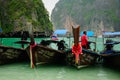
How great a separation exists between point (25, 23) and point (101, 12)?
136 m

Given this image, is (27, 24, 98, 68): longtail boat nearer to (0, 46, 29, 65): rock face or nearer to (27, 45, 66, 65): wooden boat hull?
(27, 45, 66, 65): wooden boat hull

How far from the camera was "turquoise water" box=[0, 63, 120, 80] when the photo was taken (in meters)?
13.2

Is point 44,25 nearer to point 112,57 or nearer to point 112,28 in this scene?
point 112,57

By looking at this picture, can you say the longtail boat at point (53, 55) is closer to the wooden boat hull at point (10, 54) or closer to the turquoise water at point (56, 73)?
the turquoise water at point (56, 73)

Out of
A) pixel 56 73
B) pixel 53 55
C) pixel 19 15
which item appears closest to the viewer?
pixel 56 73

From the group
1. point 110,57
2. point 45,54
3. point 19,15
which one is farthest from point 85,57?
point 19,15

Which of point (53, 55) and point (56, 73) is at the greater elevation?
point (53, 55)

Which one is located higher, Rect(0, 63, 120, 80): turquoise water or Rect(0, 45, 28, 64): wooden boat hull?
Rect(0, 45, 28, 64): wooden boat hull

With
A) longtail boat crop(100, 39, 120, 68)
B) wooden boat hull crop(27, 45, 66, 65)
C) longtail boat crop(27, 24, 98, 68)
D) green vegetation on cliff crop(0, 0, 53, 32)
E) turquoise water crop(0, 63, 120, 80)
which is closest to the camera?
turquoise water crop(0, 63, 120, 80)

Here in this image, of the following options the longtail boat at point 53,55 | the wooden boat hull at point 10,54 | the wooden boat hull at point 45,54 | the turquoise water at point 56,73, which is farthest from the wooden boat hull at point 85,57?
the wooden boat hull at point 10,54

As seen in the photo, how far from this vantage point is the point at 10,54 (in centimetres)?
1680

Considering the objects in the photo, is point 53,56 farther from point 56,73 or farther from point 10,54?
point 10,54

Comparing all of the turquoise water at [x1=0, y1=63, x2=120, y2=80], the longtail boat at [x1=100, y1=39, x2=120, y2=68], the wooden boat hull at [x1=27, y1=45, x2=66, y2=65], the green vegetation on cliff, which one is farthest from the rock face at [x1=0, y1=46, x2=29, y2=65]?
the green vegetation on cliff

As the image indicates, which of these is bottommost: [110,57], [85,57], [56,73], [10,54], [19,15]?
[56,73]
